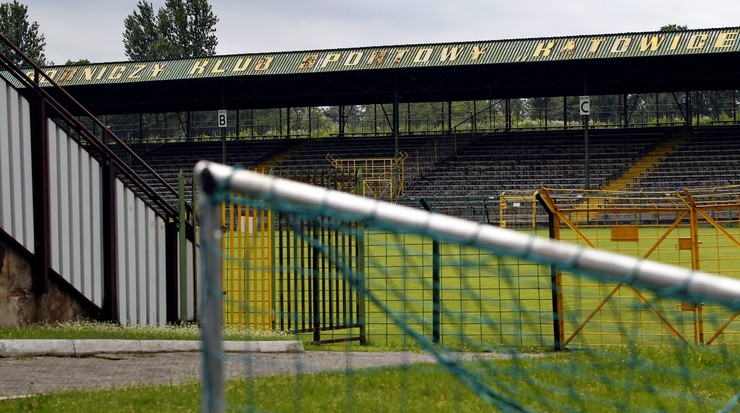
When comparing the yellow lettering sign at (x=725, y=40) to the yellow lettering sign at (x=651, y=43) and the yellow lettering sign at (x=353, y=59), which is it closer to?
the yellow lettering sign at (x=651, y=43)

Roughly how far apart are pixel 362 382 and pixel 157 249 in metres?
6.11

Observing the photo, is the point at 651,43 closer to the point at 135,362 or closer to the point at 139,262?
the point at 139,262

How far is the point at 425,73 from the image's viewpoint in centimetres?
4600

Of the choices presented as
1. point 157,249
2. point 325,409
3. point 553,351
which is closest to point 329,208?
point 325,409

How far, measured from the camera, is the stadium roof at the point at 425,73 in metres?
41.4

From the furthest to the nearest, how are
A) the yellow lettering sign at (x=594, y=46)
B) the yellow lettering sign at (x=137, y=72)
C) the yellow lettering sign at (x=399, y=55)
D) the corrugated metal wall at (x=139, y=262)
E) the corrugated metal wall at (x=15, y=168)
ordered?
1. the yellow lettering sign at (x=137, y=72)
2. the yellow lettering sign at (x=399, y=55)
3. the yellow lettering sign at (x=594, y=46)
4. the corrugated metal wall at (x=139, y=262)
5. the corrugated metal wall at (x=15, y=168)

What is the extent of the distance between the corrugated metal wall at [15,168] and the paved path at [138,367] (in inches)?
101

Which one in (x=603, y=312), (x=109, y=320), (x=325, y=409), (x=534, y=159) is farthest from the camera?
(x=534, y=159)

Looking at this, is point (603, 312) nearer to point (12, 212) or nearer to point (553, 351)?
point (553, 351)

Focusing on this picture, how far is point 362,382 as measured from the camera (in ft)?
28.6

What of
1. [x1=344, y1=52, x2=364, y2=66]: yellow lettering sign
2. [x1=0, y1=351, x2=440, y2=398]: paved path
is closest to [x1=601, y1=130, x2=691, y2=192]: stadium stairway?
[x1=344, y1=52, x2=364, y2=66]: yellow lettering sign

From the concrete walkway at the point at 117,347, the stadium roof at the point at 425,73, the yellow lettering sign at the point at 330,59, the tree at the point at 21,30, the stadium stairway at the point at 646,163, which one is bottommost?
the concrete walkway at the point at 117,347

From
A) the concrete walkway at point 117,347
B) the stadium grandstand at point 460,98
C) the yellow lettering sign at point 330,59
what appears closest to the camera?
the concrete walkway at point 117,347

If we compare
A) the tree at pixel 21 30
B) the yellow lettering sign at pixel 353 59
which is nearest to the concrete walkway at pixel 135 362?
the yellow lettering sign at pixel 353 59
